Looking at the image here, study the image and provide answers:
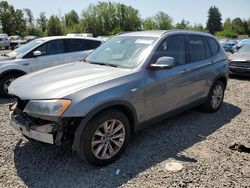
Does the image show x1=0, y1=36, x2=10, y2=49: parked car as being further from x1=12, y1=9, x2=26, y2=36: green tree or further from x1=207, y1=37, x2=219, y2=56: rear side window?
x1=12, y1=9, x2=26, y2=36: green tree

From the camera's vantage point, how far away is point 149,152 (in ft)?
12.8

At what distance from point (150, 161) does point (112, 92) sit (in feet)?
3.69

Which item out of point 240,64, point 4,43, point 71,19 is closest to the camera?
point 240,64

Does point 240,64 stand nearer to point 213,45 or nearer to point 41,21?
point 213,45

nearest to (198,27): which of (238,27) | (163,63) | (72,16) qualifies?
(238,27)

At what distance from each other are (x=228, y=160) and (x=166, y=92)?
1320 millimetres

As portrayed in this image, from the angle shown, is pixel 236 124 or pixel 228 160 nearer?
pixel 228 160

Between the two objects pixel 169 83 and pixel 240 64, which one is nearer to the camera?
pixel 169 83

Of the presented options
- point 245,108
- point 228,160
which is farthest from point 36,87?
point 245,108

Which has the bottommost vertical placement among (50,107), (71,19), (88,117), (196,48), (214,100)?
(214,100)

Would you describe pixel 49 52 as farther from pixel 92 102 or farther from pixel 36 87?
pixel 92 102

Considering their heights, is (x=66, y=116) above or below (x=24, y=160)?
above

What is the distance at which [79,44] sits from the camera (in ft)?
26.4

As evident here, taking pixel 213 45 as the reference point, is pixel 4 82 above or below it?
below
